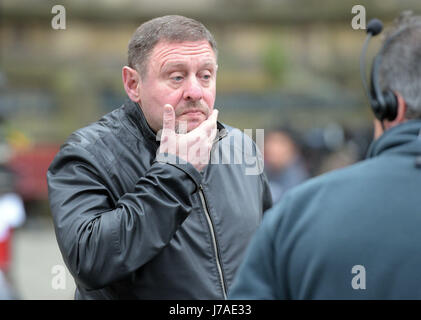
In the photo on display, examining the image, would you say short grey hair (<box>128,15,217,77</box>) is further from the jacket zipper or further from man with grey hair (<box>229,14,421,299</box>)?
man with grey hair (<box>229,14,421,299</box>)

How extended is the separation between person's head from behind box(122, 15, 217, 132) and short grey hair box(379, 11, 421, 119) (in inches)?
32.3

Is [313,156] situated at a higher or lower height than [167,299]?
lower

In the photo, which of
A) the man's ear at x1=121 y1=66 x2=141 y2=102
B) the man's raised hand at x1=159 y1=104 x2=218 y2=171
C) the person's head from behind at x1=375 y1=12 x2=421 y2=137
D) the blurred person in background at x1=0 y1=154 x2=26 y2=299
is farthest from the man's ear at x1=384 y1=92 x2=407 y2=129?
the blurred person in background at x1=0 y1=154 x2=26 y2=299

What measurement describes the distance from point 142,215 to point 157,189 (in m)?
0.10

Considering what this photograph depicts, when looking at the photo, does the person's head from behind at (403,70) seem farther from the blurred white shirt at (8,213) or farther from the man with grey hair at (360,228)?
the blurred white shirt at (8,213)

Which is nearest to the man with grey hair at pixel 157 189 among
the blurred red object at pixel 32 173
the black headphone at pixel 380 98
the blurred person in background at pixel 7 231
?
the black headphone at pixel 380 98

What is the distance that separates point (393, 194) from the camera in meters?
1.49

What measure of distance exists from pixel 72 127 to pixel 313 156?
10.6 metres

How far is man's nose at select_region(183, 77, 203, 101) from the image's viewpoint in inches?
89.9

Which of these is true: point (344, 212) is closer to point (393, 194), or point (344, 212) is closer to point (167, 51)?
point (393, 194)

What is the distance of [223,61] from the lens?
27.1m

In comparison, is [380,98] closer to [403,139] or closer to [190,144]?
[403,139]

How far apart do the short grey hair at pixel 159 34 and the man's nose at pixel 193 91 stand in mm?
158
